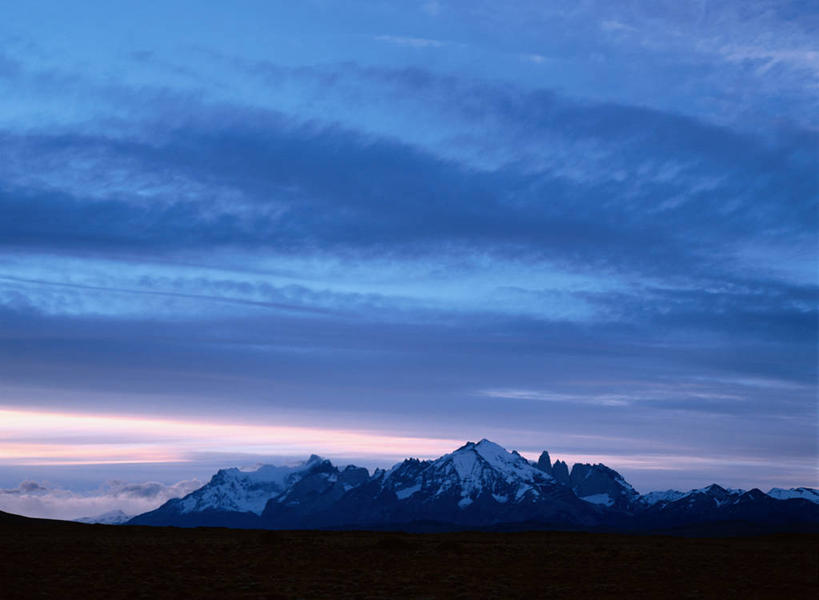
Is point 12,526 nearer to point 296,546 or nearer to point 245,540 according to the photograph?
point 245,540

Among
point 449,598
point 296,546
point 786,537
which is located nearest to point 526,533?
point 786,537

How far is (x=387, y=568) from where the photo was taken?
57.8 m

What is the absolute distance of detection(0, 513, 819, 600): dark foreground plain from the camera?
4847 cm

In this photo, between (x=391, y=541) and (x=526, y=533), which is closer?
(x=391, y=541)

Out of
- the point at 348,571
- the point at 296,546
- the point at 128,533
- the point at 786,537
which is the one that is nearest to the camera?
the point at 348,571

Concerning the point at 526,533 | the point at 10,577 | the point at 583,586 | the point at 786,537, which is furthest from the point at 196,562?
the point at 786,537

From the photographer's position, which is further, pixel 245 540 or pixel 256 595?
pixel 245 540

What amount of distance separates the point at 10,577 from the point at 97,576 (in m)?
4.84

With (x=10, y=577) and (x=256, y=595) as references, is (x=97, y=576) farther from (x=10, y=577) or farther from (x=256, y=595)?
(x=256, y=595)

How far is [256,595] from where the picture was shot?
1833 inches

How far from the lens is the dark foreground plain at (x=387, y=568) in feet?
159

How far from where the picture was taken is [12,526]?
314 ft

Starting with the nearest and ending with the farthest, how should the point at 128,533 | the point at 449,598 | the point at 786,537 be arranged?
1. the point at 449,598
2. the point at 128,533
3. the point at 786,537

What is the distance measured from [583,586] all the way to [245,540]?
35417 millimetres
